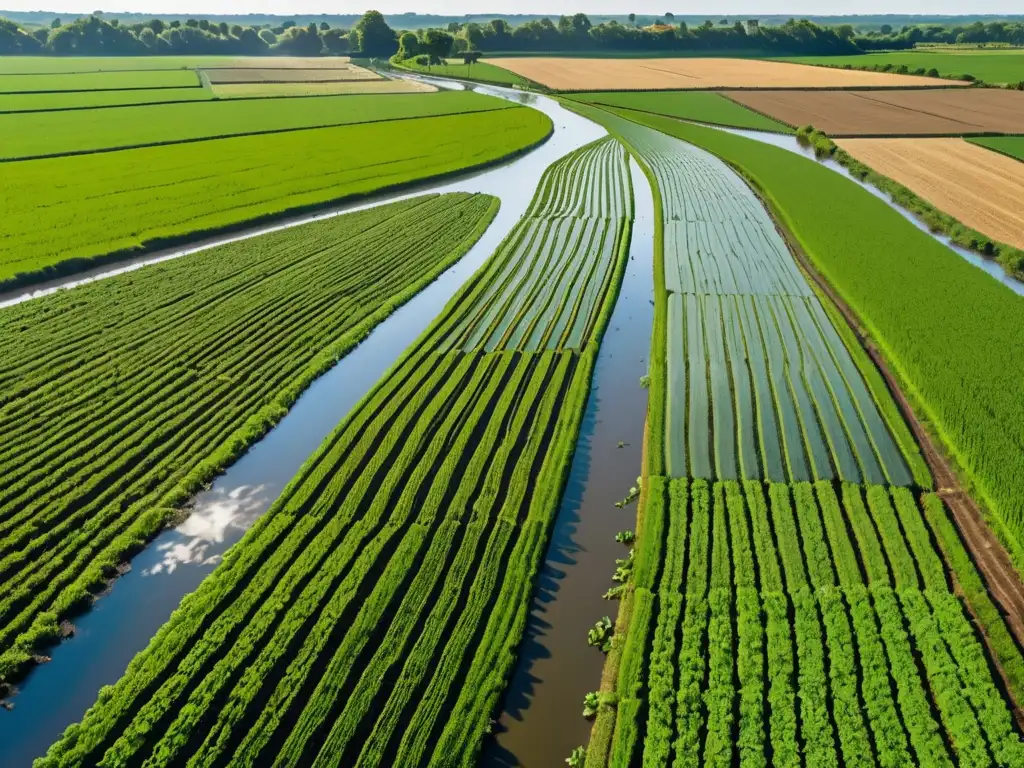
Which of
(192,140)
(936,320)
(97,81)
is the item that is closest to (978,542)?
(936,320)

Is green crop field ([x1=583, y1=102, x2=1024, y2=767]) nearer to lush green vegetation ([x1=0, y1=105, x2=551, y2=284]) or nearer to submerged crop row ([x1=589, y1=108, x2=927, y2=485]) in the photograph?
submerged crop row ([x1=589, y1=108, x2=927, y2=485])

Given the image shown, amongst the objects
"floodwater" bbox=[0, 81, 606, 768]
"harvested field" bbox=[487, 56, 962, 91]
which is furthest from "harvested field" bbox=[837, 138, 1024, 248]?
"harvested field" bbox=[487, 56, 962, 91]

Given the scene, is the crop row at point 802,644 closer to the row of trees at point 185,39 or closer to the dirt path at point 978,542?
the dirt path at point 978,542

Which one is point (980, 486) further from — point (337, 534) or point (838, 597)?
point (337, 534)

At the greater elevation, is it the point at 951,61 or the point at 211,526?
the point at 951,61

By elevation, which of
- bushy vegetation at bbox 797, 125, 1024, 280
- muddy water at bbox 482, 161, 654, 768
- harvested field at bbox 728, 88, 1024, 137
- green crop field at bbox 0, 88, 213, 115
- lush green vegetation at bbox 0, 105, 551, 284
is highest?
harvested field at bbox 728, 88, 1024, 137

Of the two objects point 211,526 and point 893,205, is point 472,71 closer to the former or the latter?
point 893,205

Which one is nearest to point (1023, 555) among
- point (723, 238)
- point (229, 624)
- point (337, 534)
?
point (337, 534)

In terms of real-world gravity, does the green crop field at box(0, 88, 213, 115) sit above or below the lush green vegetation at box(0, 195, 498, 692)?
below
